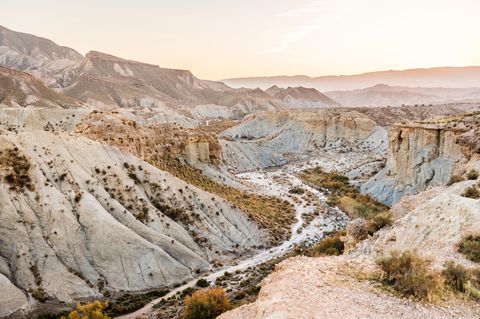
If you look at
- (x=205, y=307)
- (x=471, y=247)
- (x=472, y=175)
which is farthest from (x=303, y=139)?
(x=471, y=247)

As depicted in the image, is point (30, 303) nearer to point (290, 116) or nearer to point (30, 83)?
point (290, 116)

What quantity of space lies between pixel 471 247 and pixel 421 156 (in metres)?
35.9

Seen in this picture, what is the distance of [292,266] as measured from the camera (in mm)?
13602

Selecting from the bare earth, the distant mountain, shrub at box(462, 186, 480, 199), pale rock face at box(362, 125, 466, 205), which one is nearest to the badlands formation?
the bare earth

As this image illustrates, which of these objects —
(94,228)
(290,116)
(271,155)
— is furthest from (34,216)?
(290,116)

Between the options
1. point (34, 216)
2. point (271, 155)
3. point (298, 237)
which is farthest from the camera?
point (271, 155)

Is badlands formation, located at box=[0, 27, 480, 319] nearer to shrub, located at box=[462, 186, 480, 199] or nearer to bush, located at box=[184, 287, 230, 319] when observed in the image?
shrub, located at box=[462, 186, 480, 199]

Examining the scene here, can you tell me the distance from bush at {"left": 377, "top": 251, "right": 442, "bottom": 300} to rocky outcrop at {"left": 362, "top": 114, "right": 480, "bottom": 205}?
28.0 metres

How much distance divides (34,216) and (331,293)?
23966 mm

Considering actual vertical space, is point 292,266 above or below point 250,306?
above

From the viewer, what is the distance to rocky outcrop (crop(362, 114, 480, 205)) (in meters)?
42.1

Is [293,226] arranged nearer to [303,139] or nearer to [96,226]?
[96,226]

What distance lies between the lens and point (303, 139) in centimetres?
10919

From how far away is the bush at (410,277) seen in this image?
10953 mm
